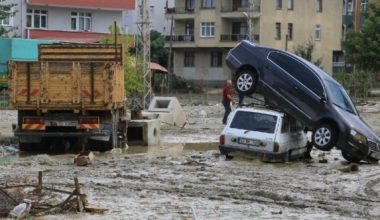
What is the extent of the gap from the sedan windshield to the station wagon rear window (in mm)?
1734

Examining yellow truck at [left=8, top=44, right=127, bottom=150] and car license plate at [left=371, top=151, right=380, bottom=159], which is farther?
yellow truck at [left=8, top=44, right=127, bottom=150]

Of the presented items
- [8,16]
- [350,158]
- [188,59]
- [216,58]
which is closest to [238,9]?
[216,58]

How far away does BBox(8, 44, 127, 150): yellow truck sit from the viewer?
18.5 metres

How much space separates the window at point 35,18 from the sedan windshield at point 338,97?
4690cm

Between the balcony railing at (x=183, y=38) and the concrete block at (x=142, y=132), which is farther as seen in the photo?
the balcony railing at (x=183, y=38)

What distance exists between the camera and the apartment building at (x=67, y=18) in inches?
2426

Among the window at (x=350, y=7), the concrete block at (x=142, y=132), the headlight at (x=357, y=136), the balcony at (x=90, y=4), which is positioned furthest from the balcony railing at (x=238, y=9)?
the headlight at (x=357, y=136)

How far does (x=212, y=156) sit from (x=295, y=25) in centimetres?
6140

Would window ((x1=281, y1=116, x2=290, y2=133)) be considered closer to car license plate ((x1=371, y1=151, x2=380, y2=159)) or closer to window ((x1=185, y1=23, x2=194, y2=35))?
car license plate ((x1=371, y1=151, x2=380, y2=159))

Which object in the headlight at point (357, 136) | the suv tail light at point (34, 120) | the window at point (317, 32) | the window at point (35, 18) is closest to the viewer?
the headlight at point (357, 136)

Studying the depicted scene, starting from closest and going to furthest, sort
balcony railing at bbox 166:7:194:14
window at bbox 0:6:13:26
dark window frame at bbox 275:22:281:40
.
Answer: window at bbox 0:6:13:26, dark window frame at bbox 275:22:281:40, balcony railing at bbox 166:7:194:14

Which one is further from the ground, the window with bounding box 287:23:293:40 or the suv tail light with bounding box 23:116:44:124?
the window with bounding box 287:23:293:40

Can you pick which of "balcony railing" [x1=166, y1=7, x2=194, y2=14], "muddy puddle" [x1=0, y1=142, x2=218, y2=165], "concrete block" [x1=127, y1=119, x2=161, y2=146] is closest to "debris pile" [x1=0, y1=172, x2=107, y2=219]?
"muddy puddle" [x1=0, y1=142, x2=218, y2=165]

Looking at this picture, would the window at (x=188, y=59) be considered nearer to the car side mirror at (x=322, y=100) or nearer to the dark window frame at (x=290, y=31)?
the dark window frame at (x=290, y=31)
